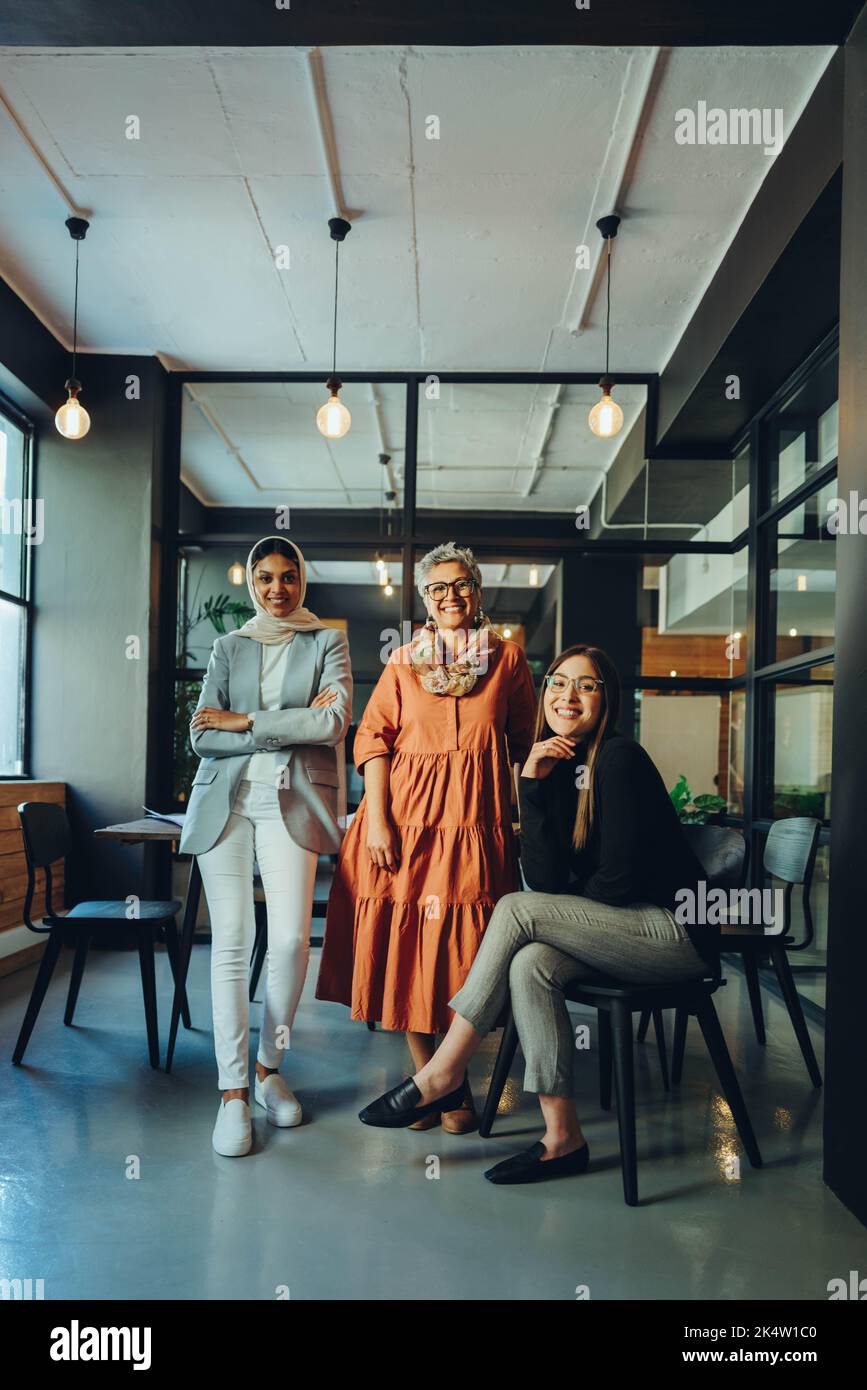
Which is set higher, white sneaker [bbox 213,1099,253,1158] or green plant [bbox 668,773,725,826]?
green plant [bbox 668,773,725,826]

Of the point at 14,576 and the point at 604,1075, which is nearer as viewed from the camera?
the point at 604,1075

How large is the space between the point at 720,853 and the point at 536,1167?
1185 mm

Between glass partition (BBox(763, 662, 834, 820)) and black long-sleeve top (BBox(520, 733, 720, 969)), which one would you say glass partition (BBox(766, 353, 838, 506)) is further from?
black long-sleeve top (BBox(520, 733, 720, 969))

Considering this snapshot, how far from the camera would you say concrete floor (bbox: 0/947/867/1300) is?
6.06 ft

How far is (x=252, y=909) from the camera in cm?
262

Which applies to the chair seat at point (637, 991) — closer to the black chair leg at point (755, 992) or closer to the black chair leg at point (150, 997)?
the black chair leg at point (755, 992)

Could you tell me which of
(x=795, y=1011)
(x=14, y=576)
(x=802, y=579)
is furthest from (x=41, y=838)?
(x=802, y=579)

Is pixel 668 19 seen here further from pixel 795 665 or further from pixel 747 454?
pixel 747 454

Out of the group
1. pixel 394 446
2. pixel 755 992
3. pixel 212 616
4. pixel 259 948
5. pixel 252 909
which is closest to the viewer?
pixel 252 909

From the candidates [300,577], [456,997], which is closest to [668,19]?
[300,577]

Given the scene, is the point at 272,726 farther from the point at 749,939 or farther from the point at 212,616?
the point at 212,616

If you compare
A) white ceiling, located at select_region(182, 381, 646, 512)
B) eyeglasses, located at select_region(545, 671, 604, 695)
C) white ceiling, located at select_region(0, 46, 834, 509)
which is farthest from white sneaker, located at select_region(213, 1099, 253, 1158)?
white ceiling, located at select_region(182, 381, 646, 512)

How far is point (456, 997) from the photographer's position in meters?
2.37

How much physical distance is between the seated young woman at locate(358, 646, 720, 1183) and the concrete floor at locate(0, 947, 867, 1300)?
183 millimetres
